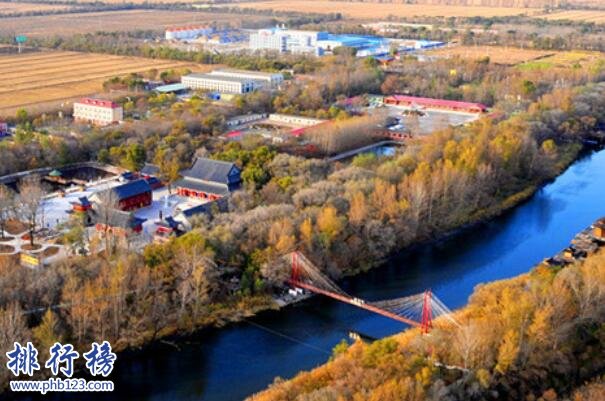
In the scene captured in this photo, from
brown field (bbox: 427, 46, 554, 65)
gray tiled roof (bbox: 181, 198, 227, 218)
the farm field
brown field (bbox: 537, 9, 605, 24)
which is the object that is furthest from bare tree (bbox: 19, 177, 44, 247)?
brown field (bbox: 537, 9, 605, 24)

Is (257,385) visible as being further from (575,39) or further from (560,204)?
(575,39)

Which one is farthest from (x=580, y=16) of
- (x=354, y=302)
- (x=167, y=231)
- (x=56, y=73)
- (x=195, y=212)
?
(x=354, y=302)

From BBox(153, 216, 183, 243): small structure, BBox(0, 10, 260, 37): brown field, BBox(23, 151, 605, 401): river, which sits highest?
BBox(0, 10, 260, 37): brown field

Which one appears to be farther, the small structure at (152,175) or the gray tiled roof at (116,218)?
the small structure at (152,175)

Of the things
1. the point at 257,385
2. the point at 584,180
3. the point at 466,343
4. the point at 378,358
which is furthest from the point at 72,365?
the point at 584,180

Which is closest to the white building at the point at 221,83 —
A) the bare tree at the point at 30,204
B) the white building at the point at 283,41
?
the white building at the point at 283,41

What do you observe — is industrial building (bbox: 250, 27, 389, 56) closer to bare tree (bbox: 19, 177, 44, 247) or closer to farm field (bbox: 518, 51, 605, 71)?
farm field (bbox: 518, 51, 605, 71)

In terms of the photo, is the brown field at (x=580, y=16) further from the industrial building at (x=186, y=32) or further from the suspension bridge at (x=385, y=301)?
the suspension bridge at (x=385, y=301)
